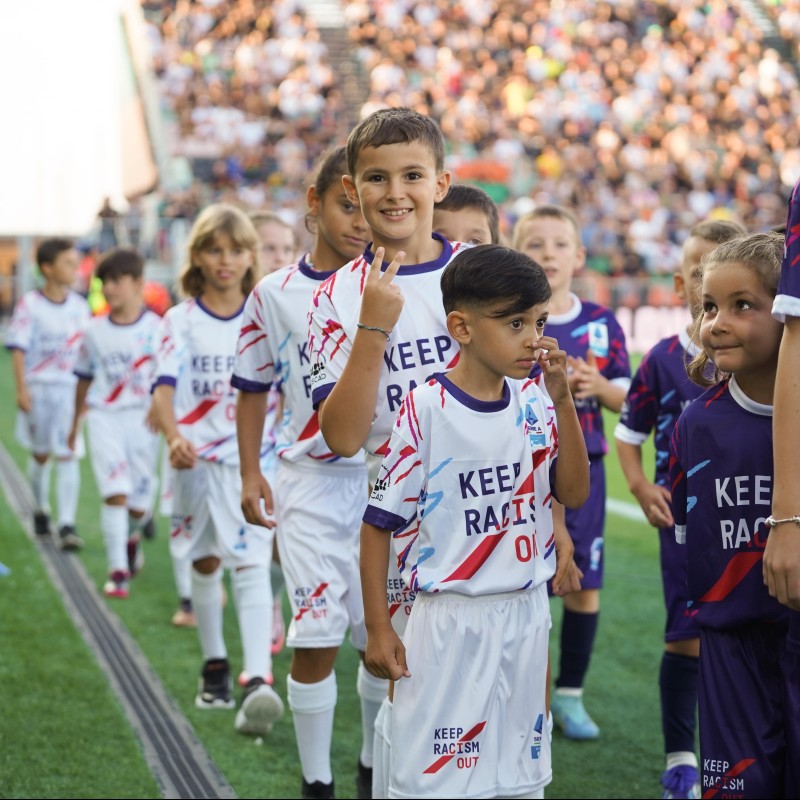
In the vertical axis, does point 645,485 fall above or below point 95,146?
below

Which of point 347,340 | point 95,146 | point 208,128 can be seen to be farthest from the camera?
point 208,128

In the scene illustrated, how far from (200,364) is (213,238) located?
0.55 meters

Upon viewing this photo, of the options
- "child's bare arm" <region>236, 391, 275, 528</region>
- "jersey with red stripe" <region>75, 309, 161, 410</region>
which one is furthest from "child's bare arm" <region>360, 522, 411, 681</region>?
"jersey with red stripe" <region>75, 309, 161, 410</region>

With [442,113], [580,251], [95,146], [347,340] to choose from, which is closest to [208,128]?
[95,146]

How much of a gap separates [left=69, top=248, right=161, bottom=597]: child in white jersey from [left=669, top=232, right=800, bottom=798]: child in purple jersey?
522 centimetres

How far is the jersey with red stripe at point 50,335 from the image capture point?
30.1ft

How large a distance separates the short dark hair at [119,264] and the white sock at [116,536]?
140 cm

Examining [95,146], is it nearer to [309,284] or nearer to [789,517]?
[309,284]

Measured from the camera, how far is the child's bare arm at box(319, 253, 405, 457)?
308 centimetres

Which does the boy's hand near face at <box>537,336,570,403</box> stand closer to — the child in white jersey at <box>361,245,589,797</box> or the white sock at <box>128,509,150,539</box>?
the child in white jersey at <box>361,245,589,797</box>

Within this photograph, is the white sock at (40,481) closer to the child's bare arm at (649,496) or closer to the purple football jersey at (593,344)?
the purple football jersey at (593,344)

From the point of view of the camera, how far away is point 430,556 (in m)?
2.96

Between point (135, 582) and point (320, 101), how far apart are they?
19.9 metres

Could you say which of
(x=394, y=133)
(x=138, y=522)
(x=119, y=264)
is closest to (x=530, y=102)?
(x=119, y=264)
